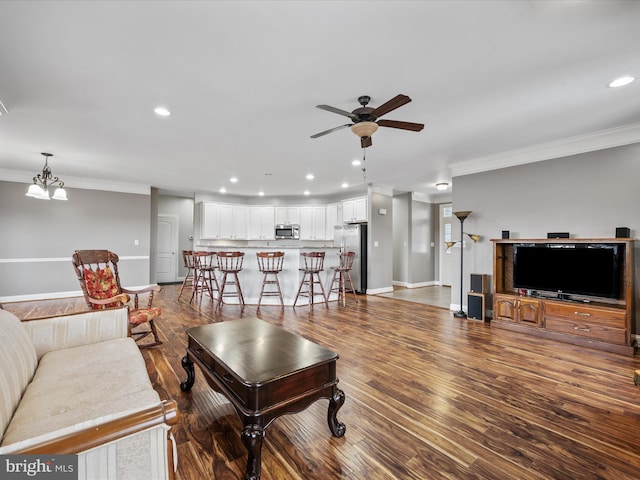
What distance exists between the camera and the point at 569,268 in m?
3.71

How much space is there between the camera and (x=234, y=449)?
64.2 inches

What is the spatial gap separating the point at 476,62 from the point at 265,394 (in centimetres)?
270

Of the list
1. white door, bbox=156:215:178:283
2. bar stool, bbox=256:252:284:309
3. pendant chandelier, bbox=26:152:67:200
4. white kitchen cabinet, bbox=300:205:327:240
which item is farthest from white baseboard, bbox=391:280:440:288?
pendant chandelier, bbox=26:152:67:200

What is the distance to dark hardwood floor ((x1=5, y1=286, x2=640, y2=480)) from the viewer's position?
1.52m

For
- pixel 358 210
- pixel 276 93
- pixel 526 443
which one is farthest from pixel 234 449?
pixel 358 210

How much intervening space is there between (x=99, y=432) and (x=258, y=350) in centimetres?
106

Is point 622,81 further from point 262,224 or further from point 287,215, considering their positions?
point 262,224

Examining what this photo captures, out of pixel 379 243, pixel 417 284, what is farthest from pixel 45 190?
pixel 417 284

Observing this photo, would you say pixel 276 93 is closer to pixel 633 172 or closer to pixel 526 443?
pixel 526 443

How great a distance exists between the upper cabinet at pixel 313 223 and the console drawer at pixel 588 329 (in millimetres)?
5562

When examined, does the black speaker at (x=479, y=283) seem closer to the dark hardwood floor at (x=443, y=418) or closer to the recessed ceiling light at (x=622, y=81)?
the dark hardwood floor at (x=443, y=418)

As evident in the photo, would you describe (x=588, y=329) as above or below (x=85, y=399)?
below

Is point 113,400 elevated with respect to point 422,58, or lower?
lower

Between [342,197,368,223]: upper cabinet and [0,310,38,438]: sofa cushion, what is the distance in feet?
19.9
